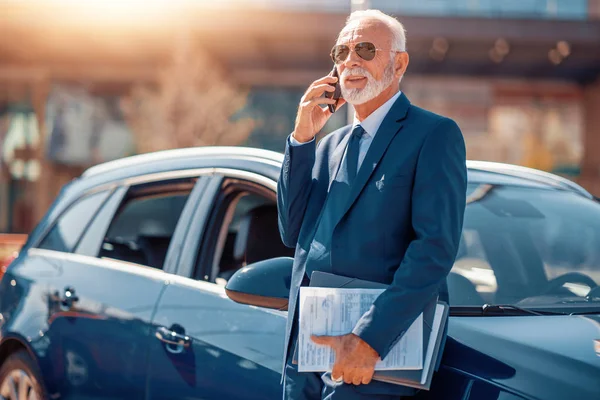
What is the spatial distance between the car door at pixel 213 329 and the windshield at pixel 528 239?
796 mm

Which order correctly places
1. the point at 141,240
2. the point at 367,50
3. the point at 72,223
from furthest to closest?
the point at 141,240, the point at 72,223, the point at 367,50

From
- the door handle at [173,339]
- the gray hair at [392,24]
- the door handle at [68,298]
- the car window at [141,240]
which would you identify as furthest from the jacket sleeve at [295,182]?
the door handle at [68,298]

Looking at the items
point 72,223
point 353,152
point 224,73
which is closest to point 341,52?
point 353,152

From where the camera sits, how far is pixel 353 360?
2207mm

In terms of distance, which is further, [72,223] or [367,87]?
[72,223]

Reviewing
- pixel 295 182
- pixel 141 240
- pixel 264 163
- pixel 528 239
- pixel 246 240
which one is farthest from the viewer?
pixel 141 240

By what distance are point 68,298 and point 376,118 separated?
2067 mm

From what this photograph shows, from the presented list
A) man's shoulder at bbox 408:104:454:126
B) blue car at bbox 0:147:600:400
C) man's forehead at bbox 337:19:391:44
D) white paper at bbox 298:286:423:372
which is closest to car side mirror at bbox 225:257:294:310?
blue car at bbox 0:147:600:400

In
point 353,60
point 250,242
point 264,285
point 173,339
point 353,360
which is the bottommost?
point 173,339

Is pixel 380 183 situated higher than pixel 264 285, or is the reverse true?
pixel 380 183

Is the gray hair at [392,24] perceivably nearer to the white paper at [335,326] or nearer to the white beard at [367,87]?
the white beard at [367,87]

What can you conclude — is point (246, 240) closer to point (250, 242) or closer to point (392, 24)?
point (250, 242)

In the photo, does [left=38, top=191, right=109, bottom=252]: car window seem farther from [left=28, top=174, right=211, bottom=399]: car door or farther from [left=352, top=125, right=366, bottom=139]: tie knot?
[left=352, top=125, right=366, bottom=139]: tie knot

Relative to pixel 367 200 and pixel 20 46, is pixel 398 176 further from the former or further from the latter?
pixel 20 46
